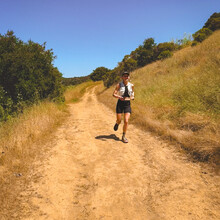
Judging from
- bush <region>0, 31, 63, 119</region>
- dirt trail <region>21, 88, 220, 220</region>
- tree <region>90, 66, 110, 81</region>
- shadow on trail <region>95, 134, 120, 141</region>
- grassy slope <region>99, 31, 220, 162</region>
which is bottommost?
dirt trail <region>21, 88, 220, 220</region>

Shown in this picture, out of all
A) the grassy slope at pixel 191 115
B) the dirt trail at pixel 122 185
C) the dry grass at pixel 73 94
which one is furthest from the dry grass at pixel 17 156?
the dry grass at pixel 73 94

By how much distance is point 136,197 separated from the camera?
271 cm

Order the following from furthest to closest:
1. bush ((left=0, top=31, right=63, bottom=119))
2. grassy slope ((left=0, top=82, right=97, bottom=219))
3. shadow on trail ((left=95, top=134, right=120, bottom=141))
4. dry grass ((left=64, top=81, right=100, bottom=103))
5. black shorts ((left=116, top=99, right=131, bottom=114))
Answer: dry grass ((left=64, top=81, right=100, bottom=103)), bush ((left=0, top=31, right=63, bottom=119)), shadow on trail ((left=95, top=134, right=120, bottom=141)), black shorts ((left=116, top=99, right=131, bottom=114)), grassy slope ((left=0, top=82, right=97, bottom=219))

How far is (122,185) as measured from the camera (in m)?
3.02

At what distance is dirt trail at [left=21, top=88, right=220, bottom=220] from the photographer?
95.1 inches

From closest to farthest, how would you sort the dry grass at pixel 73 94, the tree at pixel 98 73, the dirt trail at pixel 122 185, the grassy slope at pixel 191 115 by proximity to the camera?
the dirt trail at pixel 122 185, the grassy slope at pixel 191 115, the dry grass at pixel 73 94, the tree at pixel 98 73

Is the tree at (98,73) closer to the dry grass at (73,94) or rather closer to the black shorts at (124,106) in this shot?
the dry grass at (73,94)

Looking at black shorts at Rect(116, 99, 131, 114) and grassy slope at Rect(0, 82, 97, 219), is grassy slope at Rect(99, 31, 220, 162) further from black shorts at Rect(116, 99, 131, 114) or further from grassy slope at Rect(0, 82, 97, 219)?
grassy slope at Rect(0, 82, 97, 219)

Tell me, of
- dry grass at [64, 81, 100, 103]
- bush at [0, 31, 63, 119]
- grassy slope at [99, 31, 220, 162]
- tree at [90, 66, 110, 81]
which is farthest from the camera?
tree at [90, 66, 110, 81]

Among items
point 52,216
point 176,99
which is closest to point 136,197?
point 52,216

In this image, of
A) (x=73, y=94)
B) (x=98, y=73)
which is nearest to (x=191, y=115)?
(x=73, y=94)

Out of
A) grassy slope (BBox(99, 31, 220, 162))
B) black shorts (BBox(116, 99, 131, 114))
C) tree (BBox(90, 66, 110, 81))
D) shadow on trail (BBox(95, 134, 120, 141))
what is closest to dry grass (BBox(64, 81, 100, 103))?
grassy slope (BBox(99, 31, 220, 162))

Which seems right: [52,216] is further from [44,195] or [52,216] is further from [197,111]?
[197,111]

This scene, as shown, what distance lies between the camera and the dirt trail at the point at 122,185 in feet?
7.93
